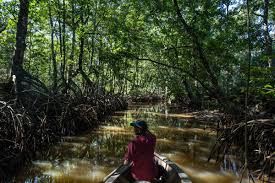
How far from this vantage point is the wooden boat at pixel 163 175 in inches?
167

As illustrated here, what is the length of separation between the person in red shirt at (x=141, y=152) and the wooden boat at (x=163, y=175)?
0.84 ft

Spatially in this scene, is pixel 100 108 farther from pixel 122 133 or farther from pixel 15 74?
pixel 15 74

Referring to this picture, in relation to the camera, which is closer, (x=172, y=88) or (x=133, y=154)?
(x=133, y=154)

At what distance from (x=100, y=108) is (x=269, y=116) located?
9.22m

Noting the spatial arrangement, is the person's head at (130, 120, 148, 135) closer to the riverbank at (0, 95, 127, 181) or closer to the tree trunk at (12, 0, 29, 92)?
the riverbank at (0, 95, 127, 181)

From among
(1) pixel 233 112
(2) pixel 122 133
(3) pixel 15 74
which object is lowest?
(2) pixel 122 133

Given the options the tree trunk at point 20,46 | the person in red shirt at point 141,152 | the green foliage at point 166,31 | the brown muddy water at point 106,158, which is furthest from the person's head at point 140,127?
the tree trunk at point 20,46

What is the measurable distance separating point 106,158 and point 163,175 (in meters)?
2.66

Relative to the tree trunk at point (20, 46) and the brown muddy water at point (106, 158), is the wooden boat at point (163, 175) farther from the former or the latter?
the tree trunk at point (20, 46)

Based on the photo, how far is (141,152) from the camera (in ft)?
13.9

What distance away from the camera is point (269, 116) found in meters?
6.89

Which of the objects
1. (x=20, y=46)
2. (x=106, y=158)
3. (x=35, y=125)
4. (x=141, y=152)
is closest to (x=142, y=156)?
(x=141, y=152)

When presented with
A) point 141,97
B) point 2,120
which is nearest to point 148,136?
point 2,120

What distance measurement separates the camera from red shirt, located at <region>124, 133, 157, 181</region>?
13.8 feet
